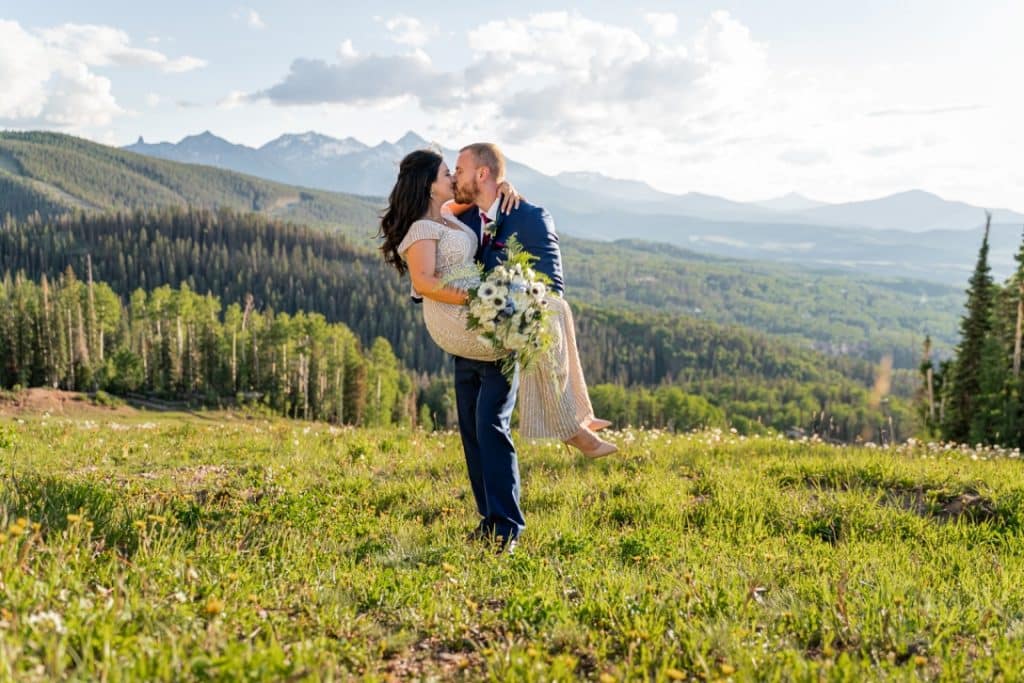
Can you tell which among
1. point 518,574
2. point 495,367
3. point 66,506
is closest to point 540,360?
point 495,367

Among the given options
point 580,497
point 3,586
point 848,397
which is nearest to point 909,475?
point 580,497

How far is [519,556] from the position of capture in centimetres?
599

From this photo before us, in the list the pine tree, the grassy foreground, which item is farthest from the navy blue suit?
the pine tree

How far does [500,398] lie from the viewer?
272 inches

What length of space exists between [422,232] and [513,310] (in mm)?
1169

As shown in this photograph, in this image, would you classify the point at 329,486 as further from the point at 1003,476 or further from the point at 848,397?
the point at 848,397

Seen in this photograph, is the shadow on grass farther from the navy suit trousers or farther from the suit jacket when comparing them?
the suit jacket

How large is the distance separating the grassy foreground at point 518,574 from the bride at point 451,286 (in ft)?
3.63

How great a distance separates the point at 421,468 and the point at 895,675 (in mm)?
7068

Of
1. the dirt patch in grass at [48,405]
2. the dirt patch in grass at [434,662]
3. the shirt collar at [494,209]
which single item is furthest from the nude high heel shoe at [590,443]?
the dirt patch in grass at [48,405]

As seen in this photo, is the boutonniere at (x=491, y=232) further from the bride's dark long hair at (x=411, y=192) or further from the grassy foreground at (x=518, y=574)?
the grassy foreground at (x=518, y=574)

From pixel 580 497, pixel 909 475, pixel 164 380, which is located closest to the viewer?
pixel 580 497

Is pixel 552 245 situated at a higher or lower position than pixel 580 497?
higher

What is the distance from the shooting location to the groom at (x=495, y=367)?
6809 millimetres
